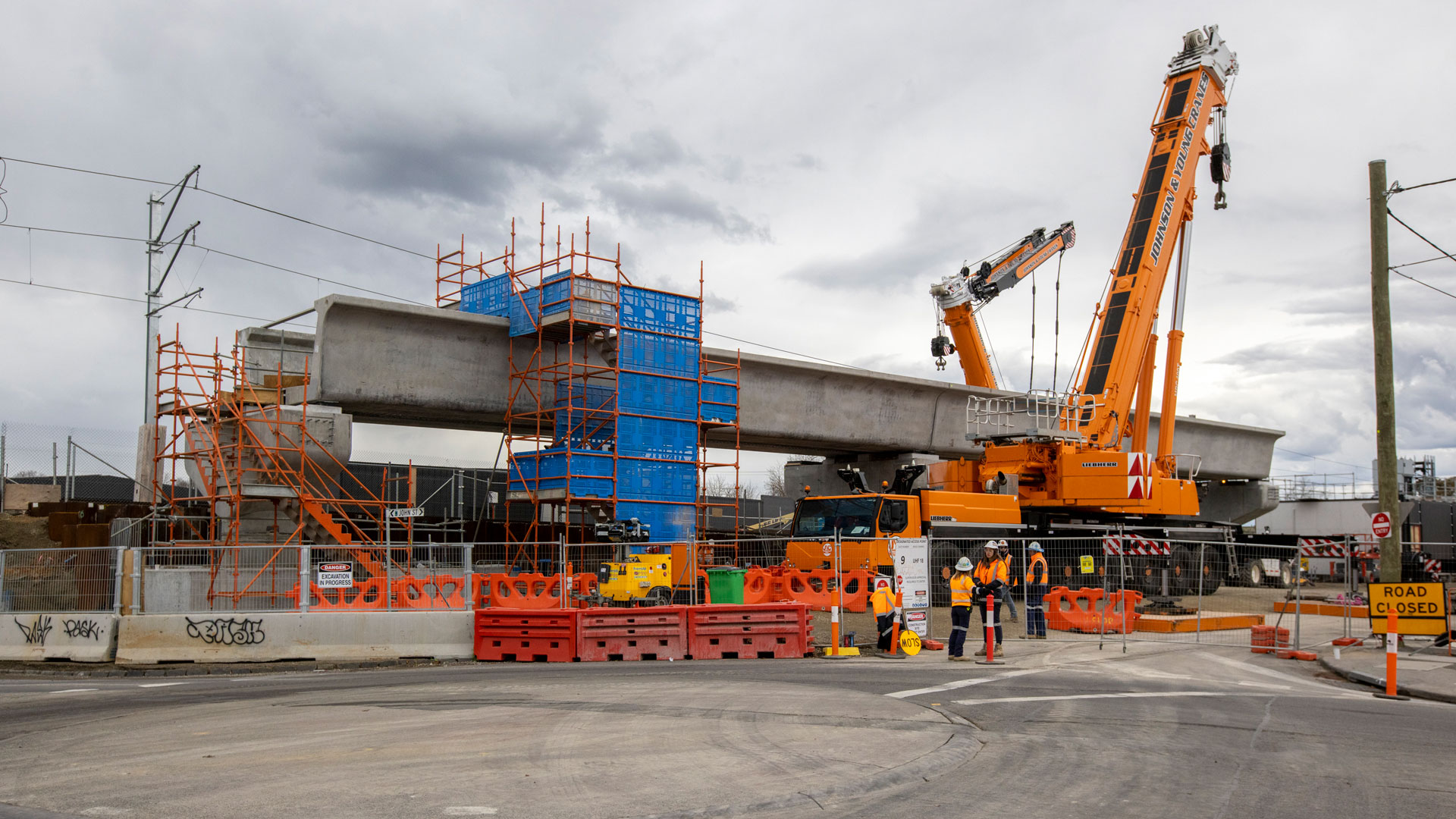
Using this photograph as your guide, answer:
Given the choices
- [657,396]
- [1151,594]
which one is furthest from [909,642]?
[657,396]

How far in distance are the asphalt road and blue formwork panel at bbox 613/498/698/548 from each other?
1531 cm

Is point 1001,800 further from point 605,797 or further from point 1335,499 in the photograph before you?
point 1335,499

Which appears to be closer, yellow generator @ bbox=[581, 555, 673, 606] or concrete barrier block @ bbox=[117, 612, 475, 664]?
concrete barrier block @ bbox=[117, 612, 475, 664]

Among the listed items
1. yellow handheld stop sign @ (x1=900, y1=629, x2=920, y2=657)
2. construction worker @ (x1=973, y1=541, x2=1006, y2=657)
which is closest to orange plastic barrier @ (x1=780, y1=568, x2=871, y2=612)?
yellow handheld stop sign @ (x1=900, y1=629, x2=920, y2=657)

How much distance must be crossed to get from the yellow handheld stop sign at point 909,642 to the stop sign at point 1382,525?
6.94 metres

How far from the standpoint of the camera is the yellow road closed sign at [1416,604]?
1641cm

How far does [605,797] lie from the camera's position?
727 cm

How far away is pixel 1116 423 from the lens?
93.8 ft

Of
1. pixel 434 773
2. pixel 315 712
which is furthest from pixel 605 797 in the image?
pixel 315 712

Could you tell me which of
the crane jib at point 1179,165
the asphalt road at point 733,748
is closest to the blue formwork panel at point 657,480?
the crane jib at point 1179,165

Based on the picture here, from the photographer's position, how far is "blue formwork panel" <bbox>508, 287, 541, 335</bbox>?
28531mm

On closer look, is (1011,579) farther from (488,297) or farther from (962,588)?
(488,297)

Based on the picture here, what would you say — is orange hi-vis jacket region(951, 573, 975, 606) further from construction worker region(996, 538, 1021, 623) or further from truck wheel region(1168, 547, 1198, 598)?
truck wheel region(1168, 547, 1198, 598)

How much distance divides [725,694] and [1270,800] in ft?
20.6
